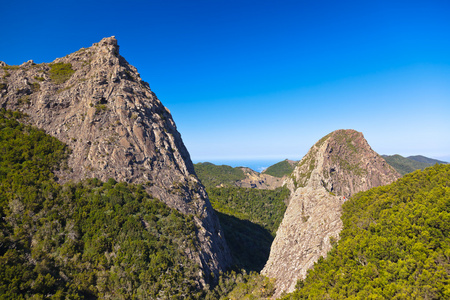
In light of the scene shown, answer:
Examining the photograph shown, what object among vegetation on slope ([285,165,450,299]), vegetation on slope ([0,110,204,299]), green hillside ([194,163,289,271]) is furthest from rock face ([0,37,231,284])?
vegetation on slope ([285,165,450,299])

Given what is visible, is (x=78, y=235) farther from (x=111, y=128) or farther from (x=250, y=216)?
(x=250, y=216)

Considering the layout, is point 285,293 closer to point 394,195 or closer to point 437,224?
point 437,224

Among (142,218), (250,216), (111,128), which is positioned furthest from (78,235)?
(250,216)

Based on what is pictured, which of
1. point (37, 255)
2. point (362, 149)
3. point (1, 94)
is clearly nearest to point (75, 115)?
point (1, 94)

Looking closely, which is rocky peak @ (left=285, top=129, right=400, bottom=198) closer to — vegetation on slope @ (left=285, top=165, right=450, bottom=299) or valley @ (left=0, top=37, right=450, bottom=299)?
valley @ (left=0, top=37, right=450, bottom=299)

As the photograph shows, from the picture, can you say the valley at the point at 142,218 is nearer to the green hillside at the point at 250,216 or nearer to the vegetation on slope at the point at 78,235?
the vegetation on slope at the point at 78,235
